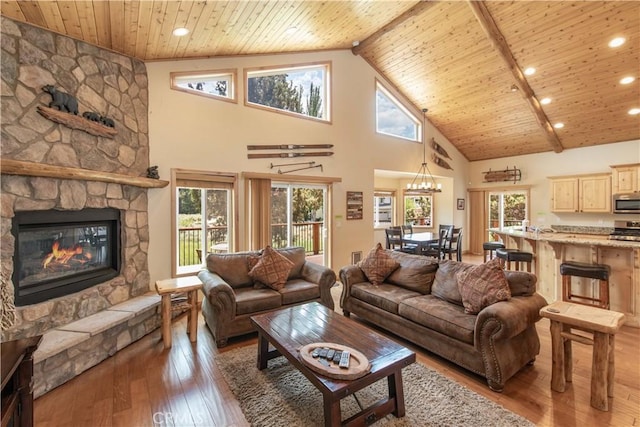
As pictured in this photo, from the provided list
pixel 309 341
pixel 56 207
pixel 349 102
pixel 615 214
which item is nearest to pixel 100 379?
pixel 56 207

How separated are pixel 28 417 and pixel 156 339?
1769 millimetres

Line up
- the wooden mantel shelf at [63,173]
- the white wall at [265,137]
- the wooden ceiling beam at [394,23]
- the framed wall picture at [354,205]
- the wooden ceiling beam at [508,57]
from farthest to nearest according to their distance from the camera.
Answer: the framed wall picture at [354,205], the wooden ceiling beam at [394,23], the wooden ceiling beam at [508,57], the white wall at [265,137], the wooden mantel shelf at [63,173]

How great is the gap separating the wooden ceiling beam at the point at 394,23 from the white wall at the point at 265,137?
297 mm

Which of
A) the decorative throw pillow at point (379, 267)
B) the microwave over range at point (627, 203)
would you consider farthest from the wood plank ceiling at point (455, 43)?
the decorative throw pillow at point (379, 267)

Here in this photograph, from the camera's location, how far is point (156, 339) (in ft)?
11.1

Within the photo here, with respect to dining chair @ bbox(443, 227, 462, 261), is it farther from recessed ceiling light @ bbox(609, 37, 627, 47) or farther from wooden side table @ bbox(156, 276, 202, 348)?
wooden side table @ bbox(156, 276, 202, 348)

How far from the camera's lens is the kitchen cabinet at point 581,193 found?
6.47 metres

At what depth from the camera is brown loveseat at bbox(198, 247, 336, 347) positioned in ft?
10.5

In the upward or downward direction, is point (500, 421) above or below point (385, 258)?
below

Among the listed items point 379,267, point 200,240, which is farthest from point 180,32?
point 379,267

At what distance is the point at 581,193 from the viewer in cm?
681

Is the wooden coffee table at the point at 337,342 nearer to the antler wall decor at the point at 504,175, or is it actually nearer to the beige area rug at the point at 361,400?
→ the beige area rug at the point at 361,400

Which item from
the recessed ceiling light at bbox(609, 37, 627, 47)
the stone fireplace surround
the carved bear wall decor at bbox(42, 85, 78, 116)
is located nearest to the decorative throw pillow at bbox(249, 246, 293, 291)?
the stone fireplace surround

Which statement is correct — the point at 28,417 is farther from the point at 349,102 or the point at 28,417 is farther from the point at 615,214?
the point at 615,214
